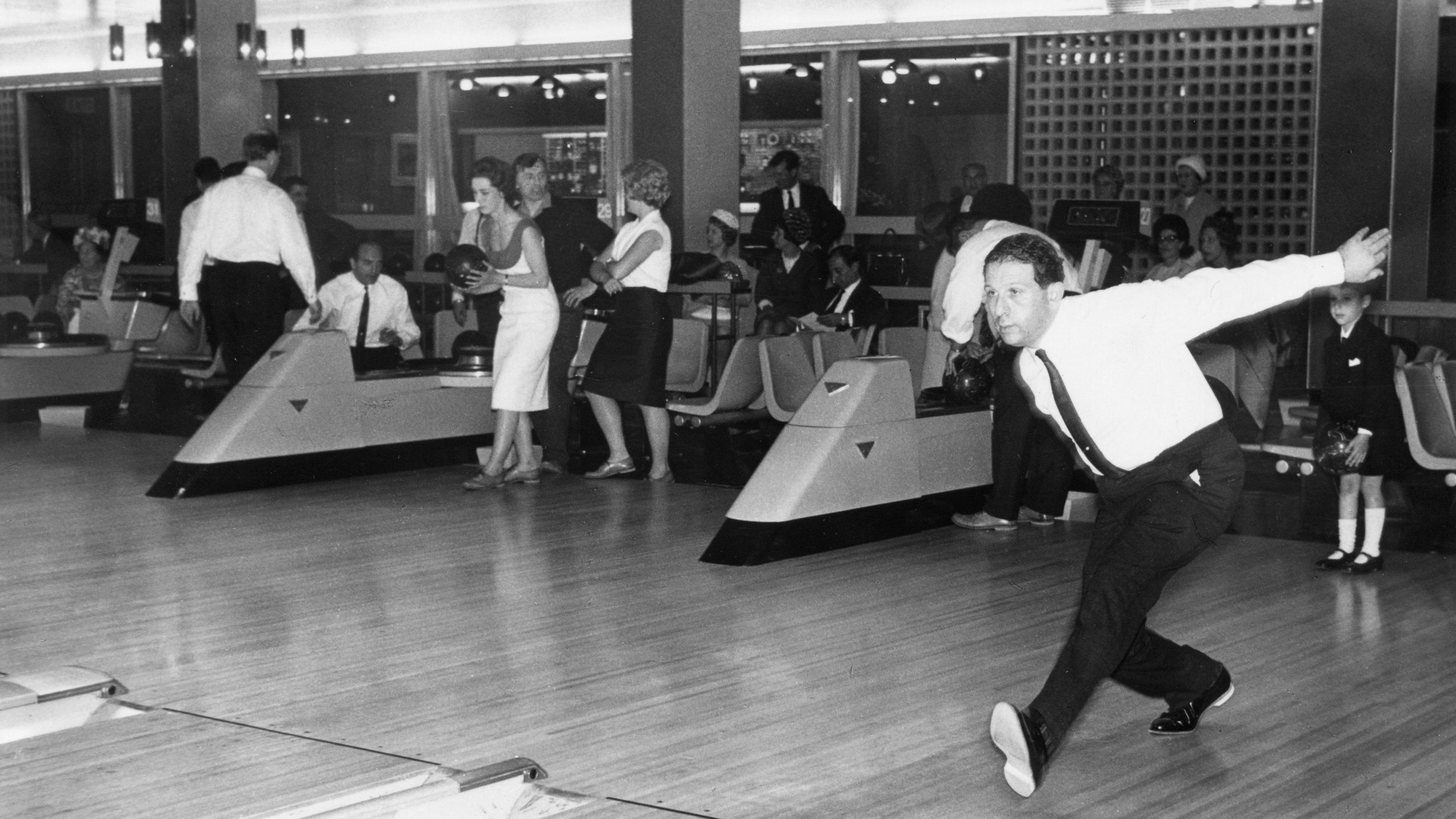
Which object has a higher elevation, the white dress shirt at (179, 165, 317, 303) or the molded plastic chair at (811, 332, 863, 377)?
the white dress shirt at (179, 165, 317, 303)

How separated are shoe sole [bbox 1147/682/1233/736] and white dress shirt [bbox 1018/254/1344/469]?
72cm

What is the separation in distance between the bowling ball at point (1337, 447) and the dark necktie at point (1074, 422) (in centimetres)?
254

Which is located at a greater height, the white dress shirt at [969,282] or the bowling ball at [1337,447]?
the white dress shirt at [969,282]

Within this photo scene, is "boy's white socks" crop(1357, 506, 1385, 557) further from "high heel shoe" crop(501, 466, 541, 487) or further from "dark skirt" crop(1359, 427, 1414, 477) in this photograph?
"high heel shoe" crop(501, 466, 541, 487)

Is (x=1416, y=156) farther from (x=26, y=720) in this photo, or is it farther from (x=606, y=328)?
(x=26, y=720)

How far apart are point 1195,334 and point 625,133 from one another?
430 inches

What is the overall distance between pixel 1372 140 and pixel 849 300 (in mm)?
2957

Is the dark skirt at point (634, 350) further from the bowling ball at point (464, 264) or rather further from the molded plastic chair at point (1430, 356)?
the molded plastic chair at point (1430, 356)

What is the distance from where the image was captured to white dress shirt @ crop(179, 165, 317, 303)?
8.51m

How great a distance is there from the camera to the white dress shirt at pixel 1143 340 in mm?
3678

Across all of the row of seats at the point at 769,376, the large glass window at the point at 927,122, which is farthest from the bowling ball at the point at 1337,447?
the large glass window at the point at 927,122

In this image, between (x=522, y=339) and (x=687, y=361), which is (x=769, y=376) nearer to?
(x=687, y=361)

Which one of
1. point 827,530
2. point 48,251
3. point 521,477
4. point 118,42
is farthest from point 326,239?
point 827,530

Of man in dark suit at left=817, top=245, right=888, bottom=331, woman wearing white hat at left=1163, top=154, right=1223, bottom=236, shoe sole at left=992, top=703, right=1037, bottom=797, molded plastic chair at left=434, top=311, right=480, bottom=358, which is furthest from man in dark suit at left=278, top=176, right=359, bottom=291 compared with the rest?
shoe sole at left=992, top=703, right=1037, bottom=797
